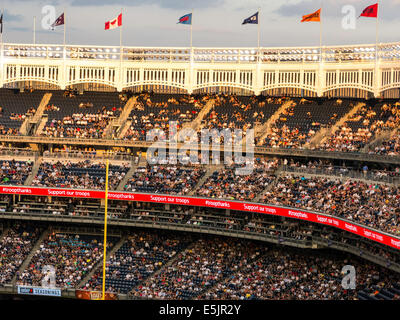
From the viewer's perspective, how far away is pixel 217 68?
41.8 meters

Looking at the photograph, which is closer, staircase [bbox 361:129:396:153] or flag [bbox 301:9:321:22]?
staircase [bbox 361:129:396:153]

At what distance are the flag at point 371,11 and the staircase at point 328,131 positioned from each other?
7345 millimetres

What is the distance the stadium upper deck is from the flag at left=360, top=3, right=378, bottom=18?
9.13 feet

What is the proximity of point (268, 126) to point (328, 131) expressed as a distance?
14.7 ft

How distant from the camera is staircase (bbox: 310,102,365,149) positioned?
3881cm

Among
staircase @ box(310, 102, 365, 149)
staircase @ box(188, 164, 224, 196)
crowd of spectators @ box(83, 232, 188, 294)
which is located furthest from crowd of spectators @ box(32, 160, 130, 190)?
staircase @ box(310, 102, 365, 149)

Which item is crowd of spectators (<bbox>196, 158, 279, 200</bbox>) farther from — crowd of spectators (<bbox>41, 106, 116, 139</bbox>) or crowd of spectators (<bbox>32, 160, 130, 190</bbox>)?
crowd of spectators (<bbox>41, 106, 116, 139</bbox>)

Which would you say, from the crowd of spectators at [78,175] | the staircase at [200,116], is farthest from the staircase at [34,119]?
the staircase at [200,116]

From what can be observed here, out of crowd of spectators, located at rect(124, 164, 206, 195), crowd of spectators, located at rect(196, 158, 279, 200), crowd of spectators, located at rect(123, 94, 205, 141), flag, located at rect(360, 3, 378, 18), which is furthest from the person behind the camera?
crowd of spectators, located at rect(123, 94, 205, 141)

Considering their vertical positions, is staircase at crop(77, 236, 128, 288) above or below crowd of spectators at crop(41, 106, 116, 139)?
below

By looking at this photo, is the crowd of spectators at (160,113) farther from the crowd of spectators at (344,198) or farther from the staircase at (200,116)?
the crowd of spectators at (344,198)

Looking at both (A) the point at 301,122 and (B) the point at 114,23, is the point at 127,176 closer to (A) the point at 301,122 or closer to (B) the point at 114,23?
(B) the point at 114,23
